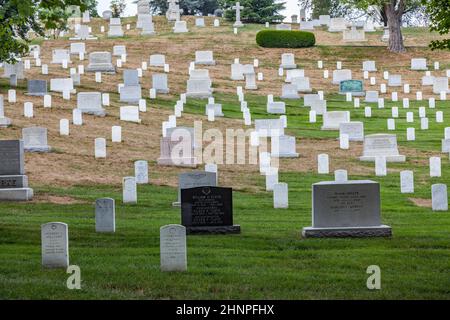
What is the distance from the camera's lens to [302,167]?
105 feet

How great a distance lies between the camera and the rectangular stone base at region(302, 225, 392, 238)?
63.6 feet

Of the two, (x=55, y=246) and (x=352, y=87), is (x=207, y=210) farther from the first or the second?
(x=352, y=87)

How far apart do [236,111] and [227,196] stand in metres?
25.2

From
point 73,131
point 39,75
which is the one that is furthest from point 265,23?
point 73,131

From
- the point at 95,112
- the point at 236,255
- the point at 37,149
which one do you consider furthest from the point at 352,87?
the point at 236,255

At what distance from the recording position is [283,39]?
64.2 meters

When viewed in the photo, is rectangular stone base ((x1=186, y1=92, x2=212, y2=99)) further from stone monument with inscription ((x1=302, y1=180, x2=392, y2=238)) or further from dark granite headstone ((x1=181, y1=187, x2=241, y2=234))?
stone monument with inscription ((x1=302, y1=180, x2=392, y2=238))

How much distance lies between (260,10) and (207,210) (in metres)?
58.1

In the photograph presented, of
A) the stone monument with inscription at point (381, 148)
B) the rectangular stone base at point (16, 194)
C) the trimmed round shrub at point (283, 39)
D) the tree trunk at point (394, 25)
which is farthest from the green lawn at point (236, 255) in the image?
the trimmed round shrub at point (283, 39)

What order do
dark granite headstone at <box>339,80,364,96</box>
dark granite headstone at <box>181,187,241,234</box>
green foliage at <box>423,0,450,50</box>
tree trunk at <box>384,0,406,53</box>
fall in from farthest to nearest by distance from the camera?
tree trunk at <box>384,0,406,53</box>, dark granite headstone at <box>339,80,364,96</box>, green foliage at <box>423,0,450,50</box>, dark granite headstone at <box>181,187,241,234</box>

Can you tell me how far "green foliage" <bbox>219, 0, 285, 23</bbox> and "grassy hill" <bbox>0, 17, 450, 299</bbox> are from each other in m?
25.7

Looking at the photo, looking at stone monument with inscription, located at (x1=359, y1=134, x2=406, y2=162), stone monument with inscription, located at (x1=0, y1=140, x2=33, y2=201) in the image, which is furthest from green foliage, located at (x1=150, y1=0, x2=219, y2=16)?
stone monument with inscription, located at (x1=0, y1=140, x2=33, y2=201)

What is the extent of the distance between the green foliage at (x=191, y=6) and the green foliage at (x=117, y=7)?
276cm
